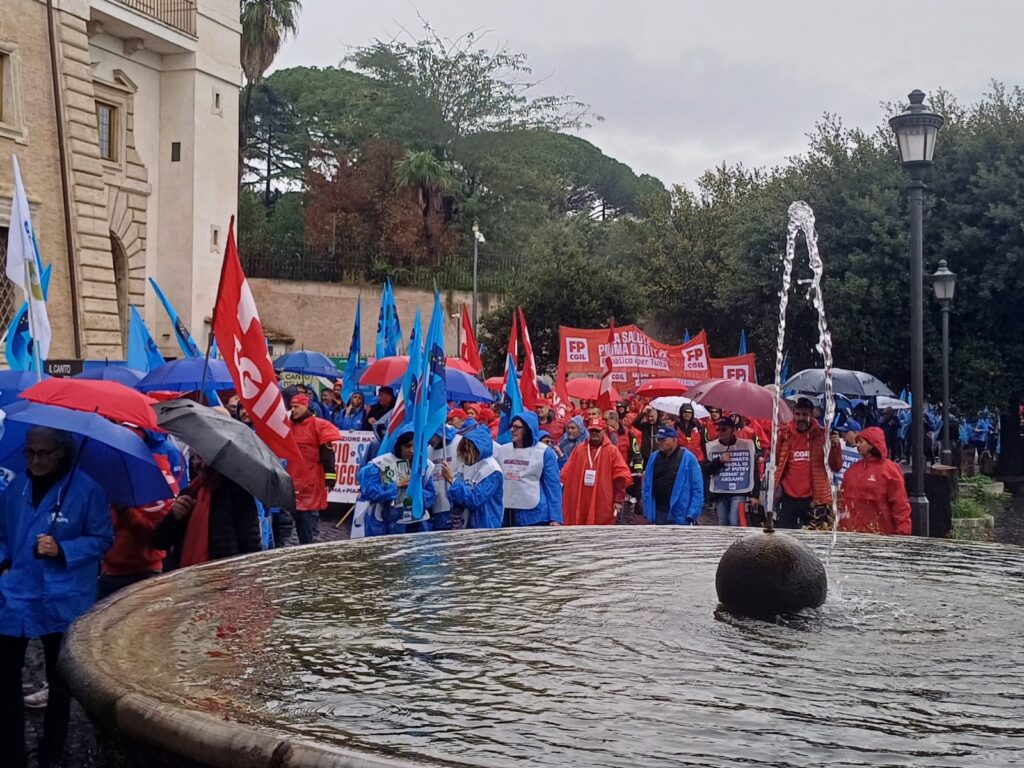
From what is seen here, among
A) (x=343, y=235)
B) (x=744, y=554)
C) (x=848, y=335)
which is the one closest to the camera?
(x=744, y=554)

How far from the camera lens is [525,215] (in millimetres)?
45656

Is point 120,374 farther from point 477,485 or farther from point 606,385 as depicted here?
point 606,385

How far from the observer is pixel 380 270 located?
38.2m

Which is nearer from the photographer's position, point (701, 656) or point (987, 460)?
point (701, 656)

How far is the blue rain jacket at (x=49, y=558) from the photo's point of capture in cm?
535

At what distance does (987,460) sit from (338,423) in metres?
17.3

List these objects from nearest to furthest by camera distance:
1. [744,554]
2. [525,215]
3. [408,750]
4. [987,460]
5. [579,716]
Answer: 1. [408,750]
2. [579,716]
3. [744,554]
4. [987,460]
5. [525,215]

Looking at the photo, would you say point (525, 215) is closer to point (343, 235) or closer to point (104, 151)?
point (343, 235)

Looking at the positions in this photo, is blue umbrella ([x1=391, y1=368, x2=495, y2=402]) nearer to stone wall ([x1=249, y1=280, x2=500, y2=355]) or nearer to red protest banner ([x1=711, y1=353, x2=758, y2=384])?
red protest banner ([x1=711, y1=353, x2=758, y2=384])

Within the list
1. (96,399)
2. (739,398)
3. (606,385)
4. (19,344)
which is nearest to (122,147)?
(606,385)

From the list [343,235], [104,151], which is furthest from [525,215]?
[104,151]

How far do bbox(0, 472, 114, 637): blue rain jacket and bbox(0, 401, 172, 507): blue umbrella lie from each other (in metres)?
0.17

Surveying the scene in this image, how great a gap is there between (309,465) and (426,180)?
32149 millimetres

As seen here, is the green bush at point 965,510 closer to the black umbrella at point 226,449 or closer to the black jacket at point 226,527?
the black jacket at point 226,527
